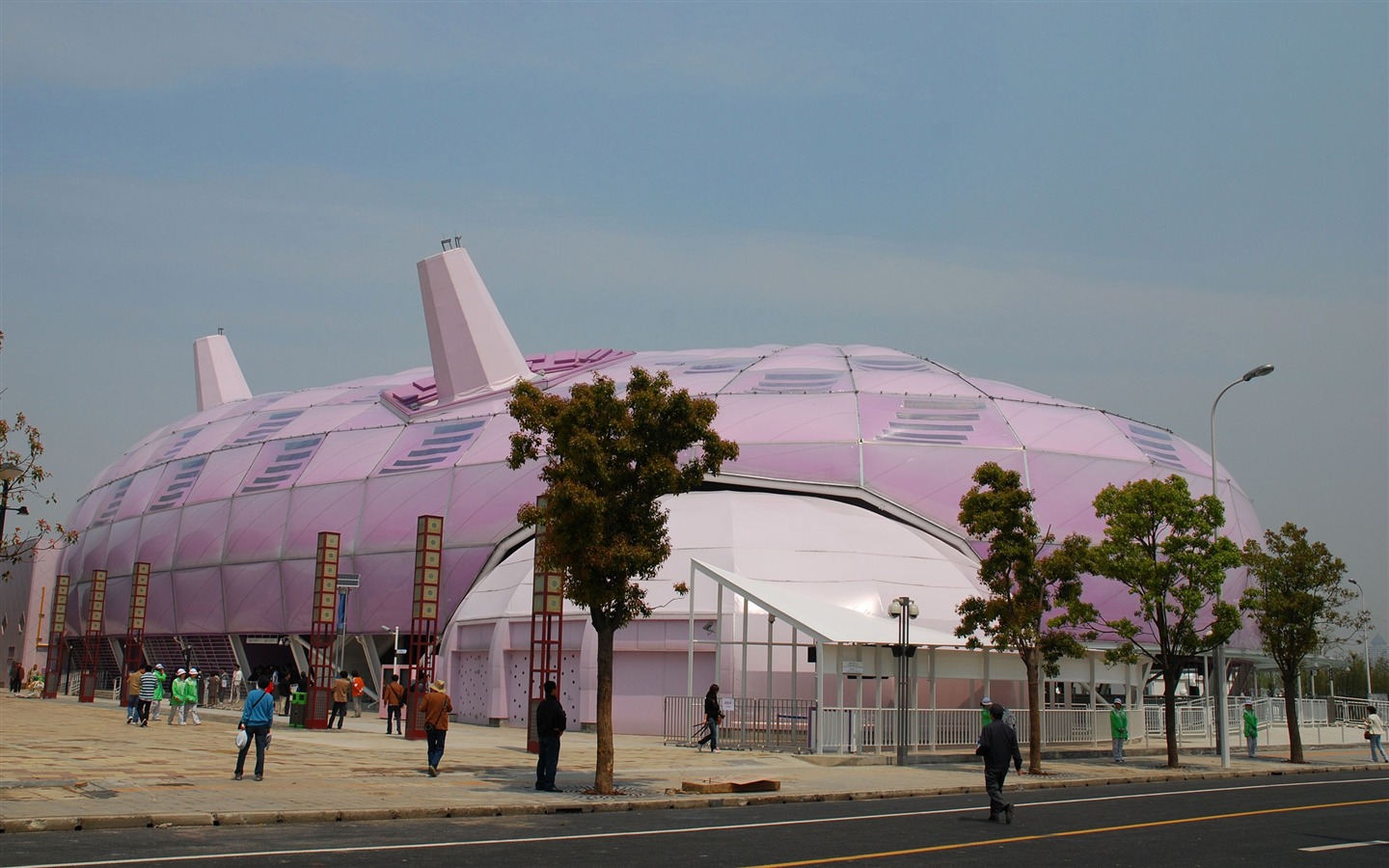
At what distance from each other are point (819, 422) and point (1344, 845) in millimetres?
33988

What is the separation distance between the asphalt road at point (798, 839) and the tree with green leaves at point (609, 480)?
12.8ft

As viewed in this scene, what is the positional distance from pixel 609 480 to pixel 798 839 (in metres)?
7.84

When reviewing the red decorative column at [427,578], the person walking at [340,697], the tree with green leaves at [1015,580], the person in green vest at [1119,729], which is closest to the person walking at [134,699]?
the person walking at [340,697]

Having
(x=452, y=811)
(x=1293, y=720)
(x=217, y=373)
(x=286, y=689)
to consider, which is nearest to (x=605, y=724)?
(x=452, y=811)

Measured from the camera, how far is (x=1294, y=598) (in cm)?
3794

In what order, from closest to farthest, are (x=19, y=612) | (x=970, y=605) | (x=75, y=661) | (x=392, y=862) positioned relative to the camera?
(x=392, y=862) < (x=970, y=605) < (x=75, y=661) < (x=19, y=612)

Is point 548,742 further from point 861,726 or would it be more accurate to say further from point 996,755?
point 861,726

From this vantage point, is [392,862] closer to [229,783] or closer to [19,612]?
[229,783]

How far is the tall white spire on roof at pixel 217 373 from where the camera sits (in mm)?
82438

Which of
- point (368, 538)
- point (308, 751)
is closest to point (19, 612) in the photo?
point (368, 538)

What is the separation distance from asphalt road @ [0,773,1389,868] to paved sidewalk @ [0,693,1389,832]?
716 mm

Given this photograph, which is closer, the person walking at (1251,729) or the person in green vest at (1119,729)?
the person in green vest at (1119,729)

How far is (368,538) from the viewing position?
51594 mm

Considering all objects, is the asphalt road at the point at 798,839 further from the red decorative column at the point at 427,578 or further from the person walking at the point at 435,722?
the red decorative column at the point at 427,578
